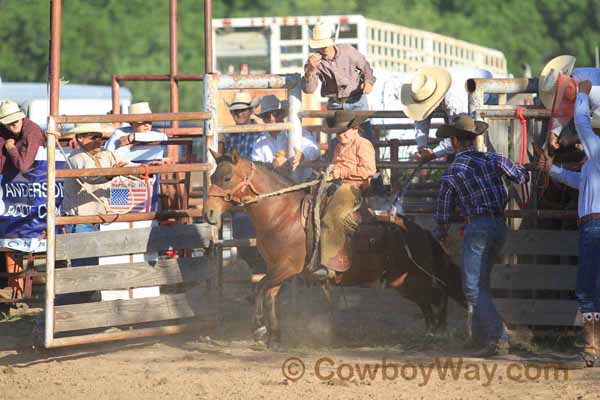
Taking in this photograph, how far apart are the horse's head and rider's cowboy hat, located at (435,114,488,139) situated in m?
1.74

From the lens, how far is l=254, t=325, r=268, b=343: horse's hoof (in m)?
9.57

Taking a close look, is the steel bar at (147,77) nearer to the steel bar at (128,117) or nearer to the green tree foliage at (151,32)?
the steel bar at (128,117)

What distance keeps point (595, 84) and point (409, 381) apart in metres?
3.45

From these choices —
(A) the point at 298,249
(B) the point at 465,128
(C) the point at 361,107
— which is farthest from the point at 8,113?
(B) the point at 465,128

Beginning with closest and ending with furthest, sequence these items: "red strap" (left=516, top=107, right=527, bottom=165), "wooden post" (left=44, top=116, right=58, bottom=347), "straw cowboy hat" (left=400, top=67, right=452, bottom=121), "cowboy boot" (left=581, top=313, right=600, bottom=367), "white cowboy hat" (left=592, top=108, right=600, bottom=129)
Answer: "cowboy boot" (left=581, top=313, right=600, bottom=367) → "white cowboy hat" (left=592, top=108, right=600, bottom=129) → "wooden post" (left=44, top=116, right=58, bottom=347) → "red strap" (left=516, top=107, right=527, bottom=165) → "straw cowboy hat" (left=400, top=67, right=452, bottom=121)

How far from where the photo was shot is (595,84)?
997 centimetres

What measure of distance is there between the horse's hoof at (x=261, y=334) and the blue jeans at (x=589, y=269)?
2.61 m

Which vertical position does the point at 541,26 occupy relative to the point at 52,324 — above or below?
above

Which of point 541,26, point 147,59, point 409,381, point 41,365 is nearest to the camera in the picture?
point 409,381

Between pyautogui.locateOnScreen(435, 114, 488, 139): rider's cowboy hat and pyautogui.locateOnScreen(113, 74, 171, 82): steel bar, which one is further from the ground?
pyautogui.locateOnScreen(113, 74, 171, 82): steel bar

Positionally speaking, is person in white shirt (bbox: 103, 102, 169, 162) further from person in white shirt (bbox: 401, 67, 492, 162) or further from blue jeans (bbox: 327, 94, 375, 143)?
person in white shirt (bbox: 401, 67, 492, 162)

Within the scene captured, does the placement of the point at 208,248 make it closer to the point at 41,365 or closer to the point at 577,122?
the point at 41,365

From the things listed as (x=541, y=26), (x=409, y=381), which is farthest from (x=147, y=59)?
(x=409, y=381)

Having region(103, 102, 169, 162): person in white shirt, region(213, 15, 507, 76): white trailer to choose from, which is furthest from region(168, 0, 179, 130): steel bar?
region(213, 15, 507, 76): white trailer
